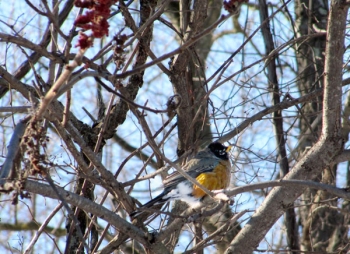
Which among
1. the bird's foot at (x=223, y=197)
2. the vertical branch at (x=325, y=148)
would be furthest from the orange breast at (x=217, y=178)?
the bird's foot at (x=223, y=197)

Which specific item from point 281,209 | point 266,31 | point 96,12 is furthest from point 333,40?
point 266,31

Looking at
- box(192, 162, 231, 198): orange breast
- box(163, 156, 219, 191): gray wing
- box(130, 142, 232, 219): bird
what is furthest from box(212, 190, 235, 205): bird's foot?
box(192, 162, 231, 198): orange breast

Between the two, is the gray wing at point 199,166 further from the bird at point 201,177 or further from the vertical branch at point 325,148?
the vertical branch at point 325,148

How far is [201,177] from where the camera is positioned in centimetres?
468

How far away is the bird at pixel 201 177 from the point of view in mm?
4230

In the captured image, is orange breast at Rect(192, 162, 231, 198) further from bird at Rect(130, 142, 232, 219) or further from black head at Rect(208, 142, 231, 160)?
black head at Rect(208, 142, 231, 160)

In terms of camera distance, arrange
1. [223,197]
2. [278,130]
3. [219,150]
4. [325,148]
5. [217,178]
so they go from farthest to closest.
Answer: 1. [278,130]
2. [219,150]
3. [217,178]
4. [325,148]
5. [223,197]

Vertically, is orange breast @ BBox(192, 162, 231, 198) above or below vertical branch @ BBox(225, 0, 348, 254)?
above

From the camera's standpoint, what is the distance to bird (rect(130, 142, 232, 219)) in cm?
423

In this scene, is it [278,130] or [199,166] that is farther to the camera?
[278,130]

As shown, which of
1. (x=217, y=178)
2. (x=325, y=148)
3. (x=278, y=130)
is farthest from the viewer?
(x=278, y=130)

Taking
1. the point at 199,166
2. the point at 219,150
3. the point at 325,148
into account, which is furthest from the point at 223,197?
the point at 219,150

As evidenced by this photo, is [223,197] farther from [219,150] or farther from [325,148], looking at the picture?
[219,150]

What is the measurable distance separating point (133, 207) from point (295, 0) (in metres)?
4.57
